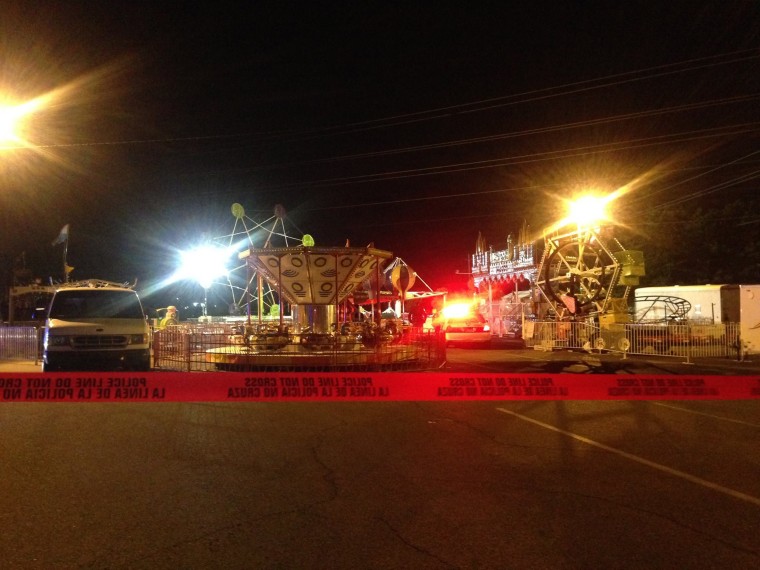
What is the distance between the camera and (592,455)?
7285 mm

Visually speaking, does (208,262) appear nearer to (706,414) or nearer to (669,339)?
(669,339)

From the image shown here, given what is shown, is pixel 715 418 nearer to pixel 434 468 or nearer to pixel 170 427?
Answer: pixel 434 468

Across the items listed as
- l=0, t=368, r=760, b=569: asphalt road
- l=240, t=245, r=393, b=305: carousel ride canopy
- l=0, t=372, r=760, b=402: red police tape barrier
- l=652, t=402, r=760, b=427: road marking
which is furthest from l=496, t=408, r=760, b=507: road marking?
l=240, t=245, r=393, b=305: carousel ride canopy

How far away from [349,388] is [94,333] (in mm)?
6289

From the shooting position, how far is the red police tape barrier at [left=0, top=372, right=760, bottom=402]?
11320mm

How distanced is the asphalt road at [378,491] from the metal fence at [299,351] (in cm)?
511

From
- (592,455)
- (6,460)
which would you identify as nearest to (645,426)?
(592,455)

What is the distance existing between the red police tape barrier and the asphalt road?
1.49 meters

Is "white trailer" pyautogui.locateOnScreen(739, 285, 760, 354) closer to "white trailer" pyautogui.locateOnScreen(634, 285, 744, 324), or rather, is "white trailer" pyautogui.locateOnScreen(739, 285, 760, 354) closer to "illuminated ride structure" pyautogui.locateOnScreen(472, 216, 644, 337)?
"white trailer" pyautogui.locateOnScreen(634, 285, 744, 324)

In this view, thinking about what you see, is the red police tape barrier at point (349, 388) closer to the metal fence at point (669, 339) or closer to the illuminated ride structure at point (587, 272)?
the metal fence at point (669, 339)

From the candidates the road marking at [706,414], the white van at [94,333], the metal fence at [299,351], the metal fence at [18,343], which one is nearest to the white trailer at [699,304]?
the metal fence at [299,351]

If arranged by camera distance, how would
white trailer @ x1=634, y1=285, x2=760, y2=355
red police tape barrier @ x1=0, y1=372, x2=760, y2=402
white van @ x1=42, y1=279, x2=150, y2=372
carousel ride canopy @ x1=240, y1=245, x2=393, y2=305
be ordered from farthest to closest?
white trailer @ x1=634, y1=285, x2=760, y2=355 < carousel ride canopy @ x1=240, y1=245, x2=393, y2=305 < white van @ x1=42, y1=279, x2=150, y2=372 < red police tape barrier @ x1=0, y1=372, x2=760, y2=402

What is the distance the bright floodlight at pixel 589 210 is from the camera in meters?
23.7

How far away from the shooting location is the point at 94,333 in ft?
45.8
